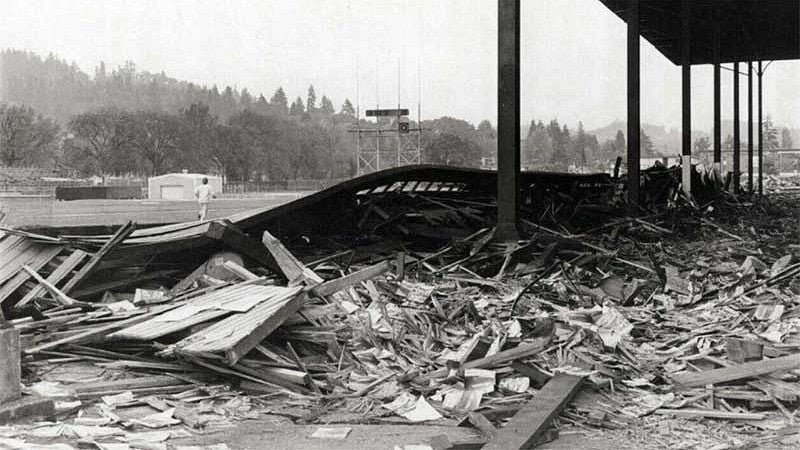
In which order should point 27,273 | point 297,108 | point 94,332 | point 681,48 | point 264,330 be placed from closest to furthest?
point 264,330
point 94,332
point 27,273
point 681,48
point 297,108

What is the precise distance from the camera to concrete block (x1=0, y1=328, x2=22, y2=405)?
16.6 feet

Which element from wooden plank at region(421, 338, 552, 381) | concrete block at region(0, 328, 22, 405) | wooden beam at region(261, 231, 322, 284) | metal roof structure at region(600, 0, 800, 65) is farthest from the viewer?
metal roof structure at region(600, 0, 800, 65)

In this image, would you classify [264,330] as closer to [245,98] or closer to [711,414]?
[711,414]

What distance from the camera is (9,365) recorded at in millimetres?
5086

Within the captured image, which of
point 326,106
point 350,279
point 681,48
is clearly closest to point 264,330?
point 350,279

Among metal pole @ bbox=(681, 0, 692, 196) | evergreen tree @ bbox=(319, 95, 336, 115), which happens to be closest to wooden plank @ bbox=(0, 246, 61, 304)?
metal pole @ bbox=(681, 0, 692, 196)

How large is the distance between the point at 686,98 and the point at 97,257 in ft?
64.7

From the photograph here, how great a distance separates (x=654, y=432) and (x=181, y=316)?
418cm

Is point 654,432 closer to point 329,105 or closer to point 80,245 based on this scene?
point 80,245

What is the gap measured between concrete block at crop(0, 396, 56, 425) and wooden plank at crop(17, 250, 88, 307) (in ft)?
9.11

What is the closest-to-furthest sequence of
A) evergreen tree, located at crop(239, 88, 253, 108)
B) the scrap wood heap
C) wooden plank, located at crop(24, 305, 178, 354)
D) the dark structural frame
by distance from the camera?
the scrap wood heap, wooden plank, located at crop(24, 305, 178, 354), the dark structural frame, evergreen tree, located at crop(239, 88, 253, 108)

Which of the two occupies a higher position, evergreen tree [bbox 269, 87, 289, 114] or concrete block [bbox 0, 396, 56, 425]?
evergreen tree [bbox 269, 87, 289, 114]

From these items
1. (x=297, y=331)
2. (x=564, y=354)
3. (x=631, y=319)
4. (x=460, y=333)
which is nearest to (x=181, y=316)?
(x=297, y=331)

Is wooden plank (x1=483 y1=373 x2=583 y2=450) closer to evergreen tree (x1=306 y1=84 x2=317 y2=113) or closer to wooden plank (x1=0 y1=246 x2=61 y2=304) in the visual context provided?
wooden plank (x1=0 y1=246 x2=61 y2=304)
